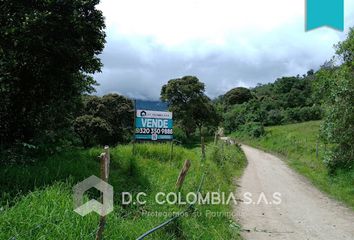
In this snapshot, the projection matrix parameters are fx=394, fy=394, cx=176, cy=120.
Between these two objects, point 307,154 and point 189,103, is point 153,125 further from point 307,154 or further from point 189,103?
point 189,103

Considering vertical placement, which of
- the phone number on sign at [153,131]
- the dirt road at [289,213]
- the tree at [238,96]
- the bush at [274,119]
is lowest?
the dirt road at [289,213]

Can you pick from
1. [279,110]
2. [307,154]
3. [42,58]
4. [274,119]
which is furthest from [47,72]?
[279,110]

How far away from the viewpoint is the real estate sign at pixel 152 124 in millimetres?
12070

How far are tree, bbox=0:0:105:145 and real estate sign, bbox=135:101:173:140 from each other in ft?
7.09

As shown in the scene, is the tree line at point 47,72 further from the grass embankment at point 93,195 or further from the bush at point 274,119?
the bush at point 274,119

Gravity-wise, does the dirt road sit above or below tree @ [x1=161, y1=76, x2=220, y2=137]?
below

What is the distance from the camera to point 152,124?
1232cm

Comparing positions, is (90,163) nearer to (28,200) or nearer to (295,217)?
(28,200)

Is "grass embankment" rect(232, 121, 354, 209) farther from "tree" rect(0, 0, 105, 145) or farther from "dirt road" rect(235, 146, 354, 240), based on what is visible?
"tree" rect(0, 0, 105, 145)

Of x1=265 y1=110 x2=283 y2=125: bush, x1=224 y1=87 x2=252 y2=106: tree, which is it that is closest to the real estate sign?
x1=265 y1=110 x2=283 y2=125: bush

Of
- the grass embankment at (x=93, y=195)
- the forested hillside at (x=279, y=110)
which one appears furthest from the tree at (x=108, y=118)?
the grass embankment at (x=93, y=195)

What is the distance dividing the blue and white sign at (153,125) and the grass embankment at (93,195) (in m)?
0.51

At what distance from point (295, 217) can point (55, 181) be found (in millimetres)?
6489
